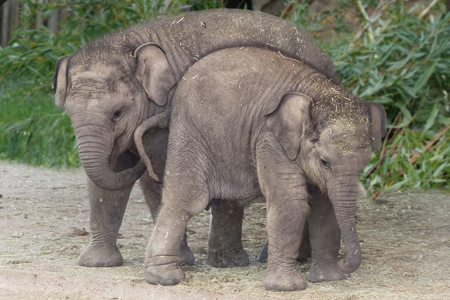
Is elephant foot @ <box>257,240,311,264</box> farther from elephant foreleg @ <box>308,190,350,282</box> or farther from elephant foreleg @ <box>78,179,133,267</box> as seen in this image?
elephant foreleg @ <box>78,179,133,267</box>

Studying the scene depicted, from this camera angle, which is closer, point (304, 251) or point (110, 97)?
point (110, 97)

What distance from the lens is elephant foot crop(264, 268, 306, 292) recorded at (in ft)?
16.6

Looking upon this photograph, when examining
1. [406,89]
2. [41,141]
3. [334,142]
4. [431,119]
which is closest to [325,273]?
[334,142]

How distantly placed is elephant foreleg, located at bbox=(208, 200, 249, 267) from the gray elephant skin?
0.03 meters

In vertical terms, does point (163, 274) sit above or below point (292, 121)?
below

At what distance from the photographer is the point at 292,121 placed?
200 inches

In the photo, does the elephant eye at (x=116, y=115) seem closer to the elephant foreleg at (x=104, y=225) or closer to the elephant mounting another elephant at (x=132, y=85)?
the elephant mounting another elephant at (x=132, y=85)

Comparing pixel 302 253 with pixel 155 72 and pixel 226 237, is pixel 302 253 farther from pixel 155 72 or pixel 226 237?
pixel 155 72

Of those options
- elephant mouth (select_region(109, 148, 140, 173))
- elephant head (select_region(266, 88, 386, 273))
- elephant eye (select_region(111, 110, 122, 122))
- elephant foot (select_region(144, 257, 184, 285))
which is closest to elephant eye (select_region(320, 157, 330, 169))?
elephant head (select_region(266, 88, 386, 273))

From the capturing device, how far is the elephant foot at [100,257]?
582cm

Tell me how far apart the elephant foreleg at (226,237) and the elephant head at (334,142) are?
0.87 meters

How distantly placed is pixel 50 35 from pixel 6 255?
520cm

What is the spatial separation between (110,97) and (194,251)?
4.88ft

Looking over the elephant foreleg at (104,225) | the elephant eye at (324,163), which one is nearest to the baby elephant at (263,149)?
the elephant eye at (324,163)
